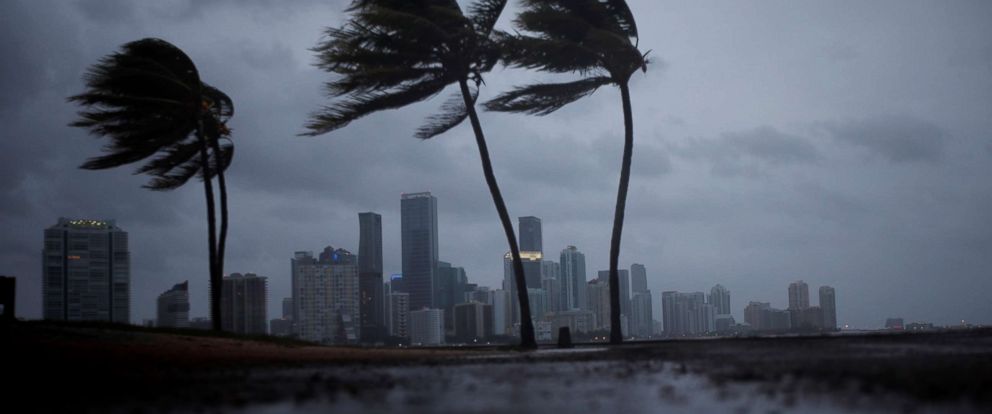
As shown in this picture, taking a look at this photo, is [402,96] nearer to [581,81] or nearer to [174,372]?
[581,81]

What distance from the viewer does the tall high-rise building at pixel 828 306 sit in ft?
92.0

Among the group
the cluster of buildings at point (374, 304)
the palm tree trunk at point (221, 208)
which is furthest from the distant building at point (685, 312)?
the palm tree trunk at point (221, 208)

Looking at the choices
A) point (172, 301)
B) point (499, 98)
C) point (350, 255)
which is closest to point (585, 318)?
point (350, 255)

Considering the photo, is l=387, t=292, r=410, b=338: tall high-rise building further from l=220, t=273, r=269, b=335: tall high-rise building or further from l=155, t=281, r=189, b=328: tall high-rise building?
l=155, t=281, r=189, b=328: tall high-rise building

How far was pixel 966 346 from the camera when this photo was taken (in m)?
9.80

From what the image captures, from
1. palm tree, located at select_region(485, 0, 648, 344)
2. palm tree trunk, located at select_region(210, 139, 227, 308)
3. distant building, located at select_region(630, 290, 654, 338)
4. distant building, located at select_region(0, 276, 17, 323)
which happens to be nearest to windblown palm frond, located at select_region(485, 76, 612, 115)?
palm tree, located at select_region(485, 0, 648, 344)

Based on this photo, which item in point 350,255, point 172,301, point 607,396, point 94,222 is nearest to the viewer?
point 607,396

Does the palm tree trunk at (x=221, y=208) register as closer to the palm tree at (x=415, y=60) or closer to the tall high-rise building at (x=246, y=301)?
the palm tree at (x=415, y=60)

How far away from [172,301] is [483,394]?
2893cm

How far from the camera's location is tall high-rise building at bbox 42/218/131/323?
2733 cm

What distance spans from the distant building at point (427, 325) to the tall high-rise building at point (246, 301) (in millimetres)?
10595

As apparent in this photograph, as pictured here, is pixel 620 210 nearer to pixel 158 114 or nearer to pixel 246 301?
pixel 158 114

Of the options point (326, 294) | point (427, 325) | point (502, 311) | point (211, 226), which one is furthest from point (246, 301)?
point (502, 311)

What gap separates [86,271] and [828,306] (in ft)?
74.3
